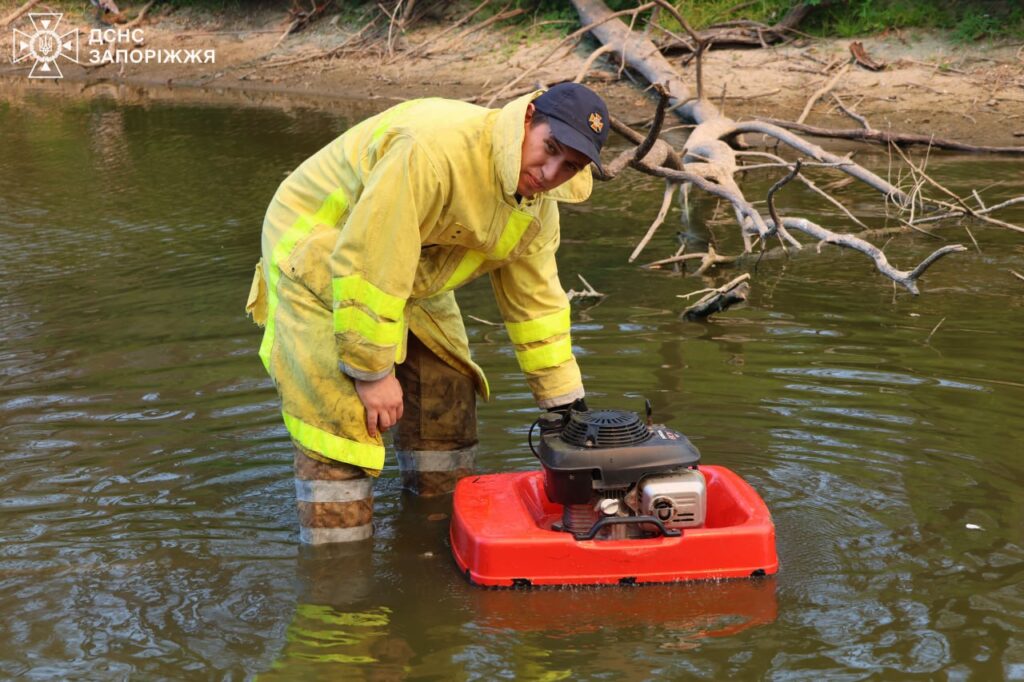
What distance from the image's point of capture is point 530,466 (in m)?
5.16

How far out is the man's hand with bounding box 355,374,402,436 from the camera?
13.2 feet

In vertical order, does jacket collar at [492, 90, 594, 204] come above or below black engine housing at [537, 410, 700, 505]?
above

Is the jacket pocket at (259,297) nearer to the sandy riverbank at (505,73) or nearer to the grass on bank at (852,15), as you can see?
the sandy riverbank at (505,73)

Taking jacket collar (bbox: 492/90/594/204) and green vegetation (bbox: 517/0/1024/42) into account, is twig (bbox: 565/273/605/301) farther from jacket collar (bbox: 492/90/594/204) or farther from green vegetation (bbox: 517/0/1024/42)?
green vegetation (bbox: 517/0/1024/42)

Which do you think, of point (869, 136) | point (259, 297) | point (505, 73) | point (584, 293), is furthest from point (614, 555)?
point (505, 73)

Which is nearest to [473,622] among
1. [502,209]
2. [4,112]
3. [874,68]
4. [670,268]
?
[502,209]

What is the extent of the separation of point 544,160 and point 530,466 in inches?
69.5

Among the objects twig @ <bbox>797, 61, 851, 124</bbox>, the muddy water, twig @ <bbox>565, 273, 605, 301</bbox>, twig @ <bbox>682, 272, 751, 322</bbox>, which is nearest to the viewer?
the muddy water

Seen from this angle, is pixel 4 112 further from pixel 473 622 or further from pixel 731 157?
pixel 473 622

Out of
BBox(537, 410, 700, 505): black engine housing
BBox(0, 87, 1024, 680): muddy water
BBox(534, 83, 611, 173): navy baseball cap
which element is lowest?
BBox(0, 87, 1024, 680): muddy water

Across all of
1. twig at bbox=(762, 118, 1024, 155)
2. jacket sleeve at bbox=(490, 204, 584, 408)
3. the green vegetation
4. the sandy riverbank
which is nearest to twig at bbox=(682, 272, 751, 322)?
twig at bbox=(762, 118, 1024, 155)

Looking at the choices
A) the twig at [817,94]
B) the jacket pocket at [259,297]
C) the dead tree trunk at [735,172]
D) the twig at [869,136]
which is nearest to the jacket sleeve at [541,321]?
the jacket pocket at [259,297]

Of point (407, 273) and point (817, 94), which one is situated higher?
point (817, 94)

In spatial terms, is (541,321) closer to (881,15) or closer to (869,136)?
(869,136)
